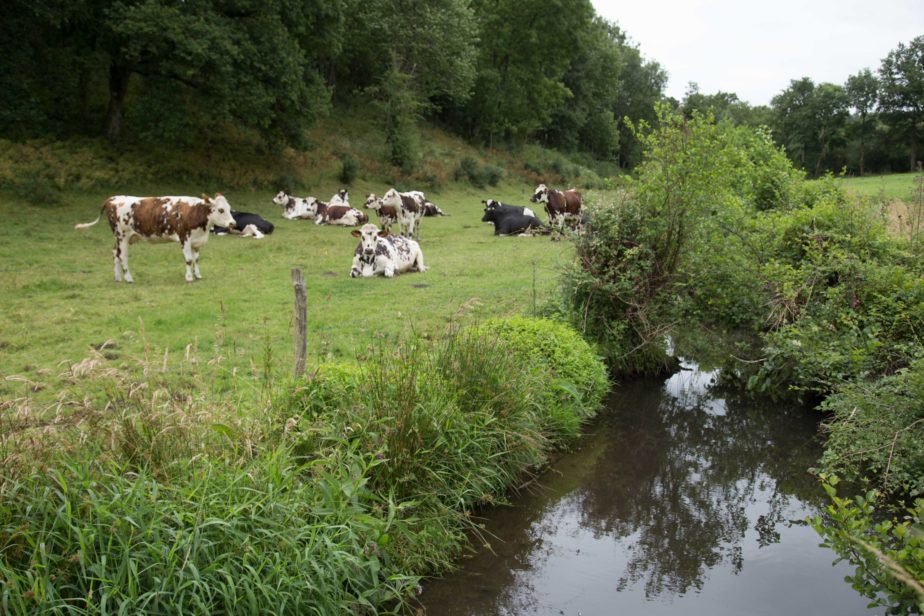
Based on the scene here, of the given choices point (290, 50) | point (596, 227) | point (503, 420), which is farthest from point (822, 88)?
point (503, 420)

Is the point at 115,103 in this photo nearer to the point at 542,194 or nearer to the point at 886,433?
the point at 542,194

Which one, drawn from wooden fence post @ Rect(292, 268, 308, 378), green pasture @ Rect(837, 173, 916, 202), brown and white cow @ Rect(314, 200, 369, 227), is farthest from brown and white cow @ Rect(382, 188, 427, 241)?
wooden fence post @ Rect(292, 268, 308, 378)

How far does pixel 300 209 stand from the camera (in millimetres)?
23594

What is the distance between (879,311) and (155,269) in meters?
12.9

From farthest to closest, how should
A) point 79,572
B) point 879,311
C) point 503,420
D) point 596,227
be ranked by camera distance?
point 596,227, point 879,311, point 503,420, point 79,572

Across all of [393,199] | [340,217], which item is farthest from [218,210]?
[340,217]

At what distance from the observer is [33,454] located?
155 inches

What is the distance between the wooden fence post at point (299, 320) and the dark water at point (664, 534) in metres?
2.19

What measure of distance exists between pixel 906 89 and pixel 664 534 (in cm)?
6701

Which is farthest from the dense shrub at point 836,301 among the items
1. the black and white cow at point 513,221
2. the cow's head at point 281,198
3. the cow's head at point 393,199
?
the cow's head at point 281,198

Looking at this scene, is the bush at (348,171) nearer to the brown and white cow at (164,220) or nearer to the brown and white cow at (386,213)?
the brown and white cow at (386,213)

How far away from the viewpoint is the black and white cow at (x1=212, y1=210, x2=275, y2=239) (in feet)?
64.4

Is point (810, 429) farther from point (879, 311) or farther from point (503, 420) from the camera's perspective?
point (503, 420)

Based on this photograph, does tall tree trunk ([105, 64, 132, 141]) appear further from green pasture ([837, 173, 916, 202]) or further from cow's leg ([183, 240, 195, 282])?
green pasture ([837, 173, 916, 202])
